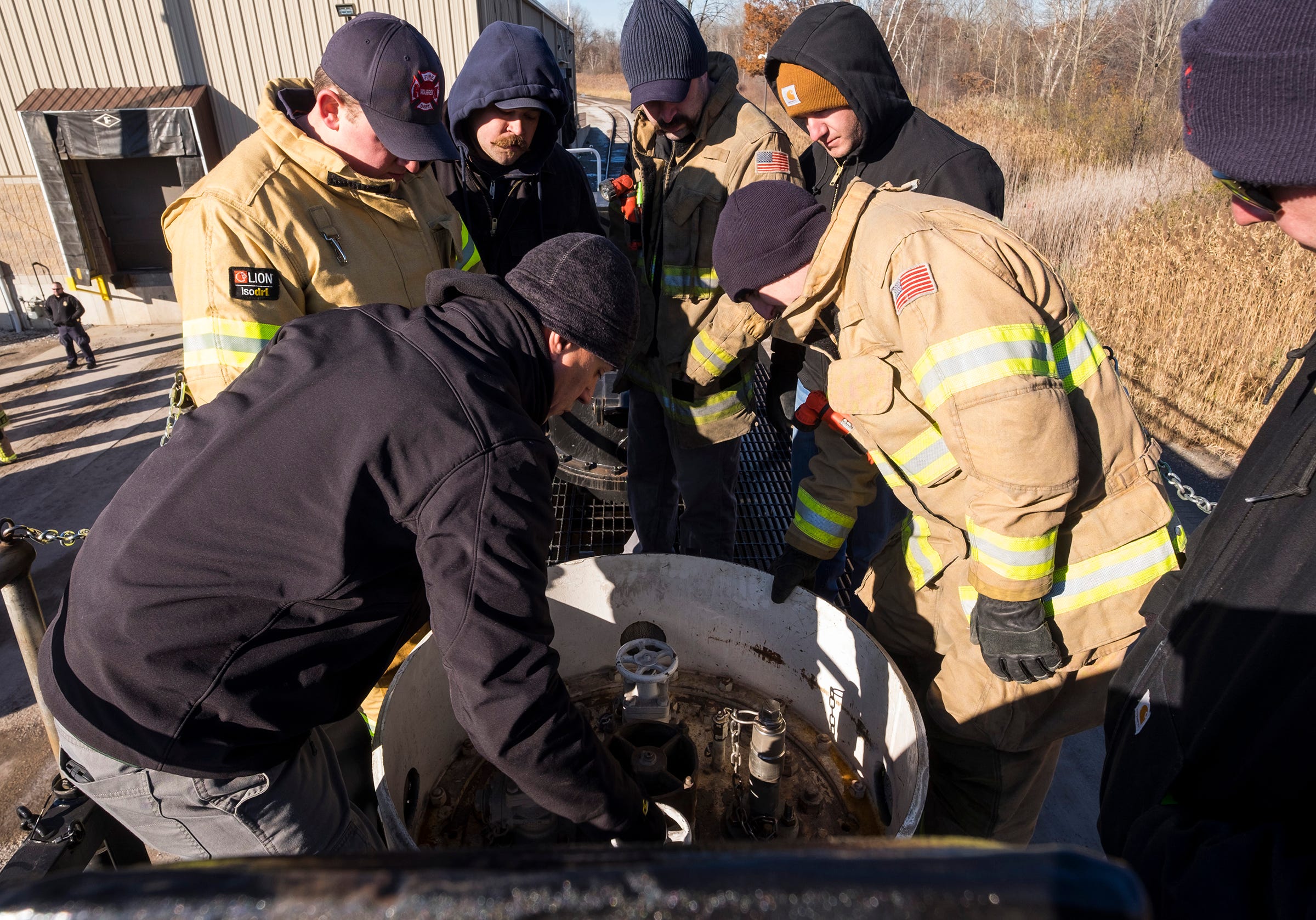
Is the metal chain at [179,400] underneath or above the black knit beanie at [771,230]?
underneath

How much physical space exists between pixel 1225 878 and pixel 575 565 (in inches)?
66.3

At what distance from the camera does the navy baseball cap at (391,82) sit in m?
2.01

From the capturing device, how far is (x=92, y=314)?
975 centimetres

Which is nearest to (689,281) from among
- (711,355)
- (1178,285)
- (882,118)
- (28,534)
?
(711,355)

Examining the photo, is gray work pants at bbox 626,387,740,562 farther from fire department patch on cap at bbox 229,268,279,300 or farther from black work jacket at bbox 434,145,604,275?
fire department patch on cap at bbox 229,268,279,300

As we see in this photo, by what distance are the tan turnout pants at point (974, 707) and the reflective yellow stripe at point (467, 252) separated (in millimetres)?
1697

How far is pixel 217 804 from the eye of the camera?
4.63ft

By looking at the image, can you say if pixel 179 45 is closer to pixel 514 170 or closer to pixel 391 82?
pixel 514 170

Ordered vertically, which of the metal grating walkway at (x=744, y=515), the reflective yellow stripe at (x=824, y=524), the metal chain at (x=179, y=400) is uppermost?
the metal chain at (x=179, y=400)

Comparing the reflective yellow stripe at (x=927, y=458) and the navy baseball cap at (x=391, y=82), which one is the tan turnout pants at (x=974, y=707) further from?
the navy baseball cap at (x=391, y=82)

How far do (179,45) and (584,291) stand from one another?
10.2 meters

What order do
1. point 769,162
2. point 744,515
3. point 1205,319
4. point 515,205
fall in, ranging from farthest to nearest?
point 1205,319 → point 744,515 → point 515,205 → point 769,162

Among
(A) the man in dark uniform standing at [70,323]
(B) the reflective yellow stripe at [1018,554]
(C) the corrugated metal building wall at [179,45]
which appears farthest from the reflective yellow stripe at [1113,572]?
(A) the man in dark uniform standing at [70,323]

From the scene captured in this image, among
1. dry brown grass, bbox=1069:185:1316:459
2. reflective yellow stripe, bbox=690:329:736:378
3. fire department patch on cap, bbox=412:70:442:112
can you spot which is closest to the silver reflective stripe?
reflective yellow stripe, bbox=690:329:736:378
